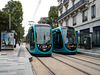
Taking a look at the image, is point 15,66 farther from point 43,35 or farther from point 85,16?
point 85,16

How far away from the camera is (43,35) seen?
12883 millimetres

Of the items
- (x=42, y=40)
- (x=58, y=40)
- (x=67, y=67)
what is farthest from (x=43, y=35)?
(x=67, y=67)

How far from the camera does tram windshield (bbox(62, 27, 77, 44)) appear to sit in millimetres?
14556

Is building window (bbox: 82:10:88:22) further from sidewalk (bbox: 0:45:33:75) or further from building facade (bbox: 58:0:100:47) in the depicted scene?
sidewalk (bbox: 0:45:33:75)

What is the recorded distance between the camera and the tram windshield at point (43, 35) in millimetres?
12744

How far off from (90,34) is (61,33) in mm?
6769

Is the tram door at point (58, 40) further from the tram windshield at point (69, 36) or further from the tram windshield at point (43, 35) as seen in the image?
the tram windshield at point (43, 35)

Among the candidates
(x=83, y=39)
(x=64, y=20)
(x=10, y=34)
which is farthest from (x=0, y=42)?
(x=64, y=20)

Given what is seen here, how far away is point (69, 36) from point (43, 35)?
309 cm

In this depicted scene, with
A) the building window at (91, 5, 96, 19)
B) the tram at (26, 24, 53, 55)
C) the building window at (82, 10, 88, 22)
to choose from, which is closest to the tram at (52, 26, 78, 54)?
the tram at (26, 24, 53, 55)

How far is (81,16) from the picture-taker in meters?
25.7

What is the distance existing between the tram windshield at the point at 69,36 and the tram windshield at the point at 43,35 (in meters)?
2.25

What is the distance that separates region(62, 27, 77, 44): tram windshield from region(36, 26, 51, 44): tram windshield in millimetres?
2246

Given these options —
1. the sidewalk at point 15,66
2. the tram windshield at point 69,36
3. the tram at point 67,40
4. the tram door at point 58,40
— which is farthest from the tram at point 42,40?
the sidewalk at point 15,66
